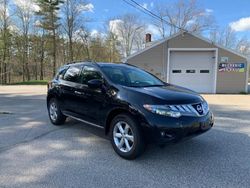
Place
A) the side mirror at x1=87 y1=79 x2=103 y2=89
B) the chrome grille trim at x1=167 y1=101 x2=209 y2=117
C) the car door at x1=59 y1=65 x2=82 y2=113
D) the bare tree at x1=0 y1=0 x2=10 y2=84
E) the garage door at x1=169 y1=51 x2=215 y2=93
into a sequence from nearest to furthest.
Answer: the chrome grille trim at x1=167 y1=101 x2=209 y2=117 < the side mirror at x1=87 y1=79 x2=103 y2=89 < the car door at x1=59 y1=65 x2=82 y2=113 < the garage door at x1=169 y1=51 x2=215 y2=93 < the bare tree at x1=0 y1=0 x2=10 y2=84

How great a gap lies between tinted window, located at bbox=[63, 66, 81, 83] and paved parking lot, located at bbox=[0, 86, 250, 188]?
4.05ft

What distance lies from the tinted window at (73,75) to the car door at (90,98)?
0.17 m

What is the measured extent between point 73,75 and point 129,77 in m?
1.47

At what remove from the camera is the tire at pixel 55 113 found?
6.43 metres

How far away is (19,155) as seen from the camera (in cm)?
445

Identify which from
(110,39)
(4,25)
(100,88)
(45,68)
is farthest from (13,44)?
(100,88)

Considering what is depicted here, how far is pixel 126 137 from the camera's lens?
433 cm

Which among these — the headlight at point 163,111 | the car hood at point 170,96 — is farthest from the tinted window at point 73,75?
the headlight at point 163,111

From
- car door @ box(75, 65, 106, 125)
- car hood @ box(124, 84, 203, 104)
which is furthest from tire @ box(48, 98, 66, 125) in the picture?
car hood @ box(124, 84, 203, 104)

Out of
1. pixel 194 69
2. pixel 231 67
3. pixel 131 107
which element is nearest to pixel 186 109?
pixel 131 107

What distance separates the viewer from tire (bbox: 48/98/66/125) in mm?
6430

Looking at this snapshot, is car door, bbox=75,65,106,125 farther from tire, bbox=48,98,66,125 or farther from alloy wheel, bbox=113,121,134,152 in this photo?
tire, bbox=48,98,66,125

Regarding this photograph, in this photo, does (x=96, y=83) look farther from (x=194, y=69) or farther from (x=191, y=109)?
(x=194, y=69)

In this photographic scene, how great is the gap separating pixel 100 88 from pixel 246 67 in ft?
52.2
